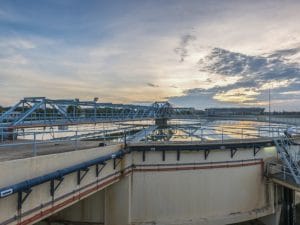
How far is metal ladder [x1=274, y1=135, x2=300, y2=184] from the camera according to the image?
16.7 metres

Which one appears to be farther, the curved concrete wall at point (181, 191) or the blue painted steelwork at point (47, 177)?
the curved concrete wall at point (181, 191)

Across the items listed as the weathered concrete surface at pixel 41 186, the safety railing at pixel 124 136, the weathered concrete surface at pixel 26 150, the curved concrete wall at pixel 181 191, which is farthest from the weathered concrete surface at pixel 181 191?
the weathered concrete surface at pixel 41 186

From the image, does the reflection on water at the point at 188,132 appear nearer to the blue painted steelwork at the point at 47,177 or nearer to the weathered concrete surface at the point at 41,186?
the weathered concrete surface at the point at 41,186

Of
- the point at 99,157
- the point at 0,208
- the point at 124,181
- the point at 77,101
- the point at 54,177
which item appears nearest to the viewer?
the point at 0,208

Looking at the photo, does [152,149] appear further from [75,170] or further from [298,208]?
[298,208]

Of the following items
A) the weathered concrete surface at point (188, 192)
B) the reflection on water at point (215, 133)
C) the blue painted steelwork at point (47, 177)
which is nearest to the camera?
the blue painted steelwork at point (47, 177)

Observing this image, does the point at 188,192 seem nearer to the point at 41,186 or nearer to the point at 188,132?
the point at 188,132

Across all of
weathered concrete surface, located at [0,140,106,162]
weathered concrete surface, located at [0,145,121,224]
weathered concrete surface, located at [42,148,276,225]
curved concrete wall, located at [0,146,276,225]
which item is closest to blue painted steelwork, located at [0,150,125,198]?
weathered concrete surface, located at [0,145,121,224]

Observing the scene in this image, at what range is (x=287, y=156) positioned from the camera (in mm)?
18609

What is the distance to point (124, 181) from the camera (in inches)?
619

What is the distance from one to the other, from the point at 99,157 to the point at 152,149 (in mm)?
4160

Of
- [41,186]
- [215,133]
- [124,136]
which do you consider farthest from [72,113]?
[41,186]

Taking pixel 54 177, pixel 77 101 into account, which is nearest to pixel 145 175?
Result: pixel 54 177

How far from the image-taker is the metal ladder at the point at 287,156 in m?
16.7
